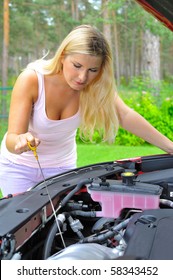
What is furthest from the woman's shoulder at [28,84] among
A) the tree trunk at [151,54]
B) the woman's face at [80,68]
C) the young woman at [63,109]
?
the tree trunk at [151,54]

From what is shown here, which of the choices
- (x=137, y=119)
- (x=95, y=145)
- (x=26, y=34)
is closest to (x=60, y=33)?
(x=26, y=34)

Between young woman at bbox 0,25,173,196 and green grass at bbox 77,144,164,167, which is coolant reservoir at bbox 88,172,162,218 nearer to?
young woman at bbox 0,25,173,196

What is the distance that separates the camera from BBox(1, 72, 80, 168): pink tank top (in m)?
1.87

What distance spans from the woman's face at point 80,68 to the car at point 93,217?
333mm

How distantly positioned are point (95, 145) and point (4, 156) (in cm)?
473

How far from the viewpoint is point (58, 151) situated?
6.66 feet

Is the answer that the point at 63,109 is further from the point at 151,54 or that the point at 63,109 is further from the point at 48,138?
the point at 151,54

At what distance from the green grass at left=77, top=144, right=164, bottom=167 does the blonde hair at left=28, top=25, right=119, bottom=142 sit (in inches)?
129

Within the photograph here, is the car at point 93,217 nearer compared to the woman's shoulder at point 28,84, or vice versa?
the car at point 93,217

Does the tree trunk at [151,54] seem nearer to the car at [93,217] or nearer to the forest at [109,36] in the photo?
the forest at [109,36]

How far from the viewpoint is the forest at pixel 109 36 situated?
8.05m

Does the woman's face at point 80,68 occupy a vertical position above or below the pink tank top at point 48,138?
above
